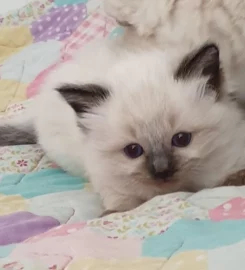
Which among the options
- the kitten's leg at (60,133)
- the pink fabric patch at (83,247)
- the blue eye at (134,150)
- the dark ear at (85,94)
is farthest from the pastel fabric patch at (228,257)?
the kitten's leg at (60,133)

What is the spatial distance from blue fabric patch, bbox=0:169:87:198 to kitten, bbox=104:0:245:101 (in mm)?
402

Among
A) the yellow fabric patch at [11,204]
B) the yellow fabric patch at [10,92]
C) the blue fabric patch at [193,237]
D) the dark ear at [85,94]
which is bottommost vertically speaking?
the blue fabric patch at [193,237]

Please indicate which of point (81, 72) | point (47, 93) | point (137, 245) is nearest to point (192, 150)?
point (137, 245)

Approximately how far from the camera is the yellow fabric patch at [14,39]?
7.77 ft

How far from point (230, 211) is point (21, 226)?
42 centimetres

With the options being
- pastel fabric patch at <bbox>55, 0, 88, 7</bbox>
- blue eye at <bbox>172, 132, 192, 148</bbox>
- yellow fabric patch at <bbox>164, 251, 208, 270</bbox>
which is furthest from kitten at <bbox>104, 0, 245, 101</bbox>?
pastel fabric patch at <bbox>55, 0, 88, 7</bbox>

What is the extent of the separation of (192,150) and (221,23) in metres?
0.36

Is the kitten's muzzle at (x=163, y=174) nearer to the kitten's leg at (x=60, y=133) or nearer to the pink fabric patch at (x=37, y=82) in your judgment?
the kitten's leg at (x=60, y=133)

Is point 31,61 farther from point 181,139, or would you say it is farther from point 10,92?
point 181,139

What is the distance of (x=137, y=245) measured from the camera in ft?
3.08

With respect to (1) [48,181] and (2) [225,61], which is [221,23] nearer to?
(2) [225,61]

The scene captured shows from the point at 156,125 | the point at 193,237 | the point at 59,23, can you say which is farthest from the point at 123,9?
the point at 59,23

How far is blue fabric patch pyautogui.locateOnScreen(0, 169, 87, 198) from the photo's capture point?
4.64 ft

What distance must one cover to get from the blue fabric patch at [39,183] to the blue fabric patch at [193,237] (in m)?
0.51
